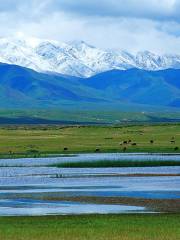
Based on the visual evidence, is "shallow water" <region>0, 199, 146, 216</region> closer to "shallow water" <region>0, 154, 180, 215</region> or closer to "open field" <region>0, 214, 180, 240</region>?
"shallow water" <region>0, 154, 180, 215</region>

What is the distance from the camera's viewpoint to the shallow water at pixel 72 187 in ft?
167

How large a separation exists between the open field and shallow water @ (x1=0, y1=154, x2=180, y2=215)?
4.14 metres

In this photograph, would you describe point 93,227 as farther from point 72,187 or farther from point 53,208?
point 72,187

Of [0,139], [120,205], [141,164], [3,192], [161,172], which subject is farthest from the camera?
[0,139]

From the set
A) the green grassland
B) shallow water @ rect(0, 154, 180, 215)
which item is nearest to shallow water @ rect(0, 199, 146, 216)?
shallow water @ rect(0, 154, 180, 215)

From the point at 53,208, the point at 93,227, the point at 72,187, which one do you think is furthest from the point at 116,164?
the point at 93,227

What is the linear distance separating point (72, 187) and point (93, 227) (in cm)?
2339

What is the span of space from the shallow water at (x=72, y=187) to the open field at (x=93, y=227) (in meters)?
4.14

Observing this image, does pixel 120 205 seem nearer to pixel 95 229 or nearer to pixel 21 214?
pixel 21 214

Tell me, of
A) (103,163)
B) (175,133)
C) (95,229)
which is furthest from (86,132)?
(95,229)

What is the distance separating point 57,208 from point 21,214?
3.60 m

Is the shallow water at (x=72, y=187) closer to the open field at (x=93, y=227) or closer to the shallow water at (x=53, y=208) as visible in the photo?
the shallow water at (x=53, y=208)

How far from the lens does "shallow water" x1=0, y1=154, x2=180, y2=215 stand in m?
50.8

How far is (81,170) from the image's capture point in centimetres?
8006
